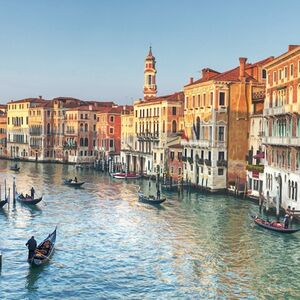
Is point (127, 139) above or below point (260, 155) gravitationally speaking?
above

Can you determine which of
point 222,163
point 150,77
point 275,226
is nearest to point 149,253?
point 275,226

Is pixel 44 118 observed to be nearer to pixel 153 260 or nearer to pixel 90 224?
pixel 90 224

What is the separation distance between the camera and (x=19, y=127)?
263 ft

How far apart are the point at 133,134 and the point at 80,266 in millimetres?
38218

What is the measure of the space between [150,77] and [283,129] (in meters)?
41.5

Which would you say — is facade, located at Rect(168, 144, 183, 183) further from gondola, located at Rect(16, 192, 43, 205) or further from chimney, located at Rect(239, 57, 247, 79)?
gondola, located at Rect(16, 192, 43, 205)

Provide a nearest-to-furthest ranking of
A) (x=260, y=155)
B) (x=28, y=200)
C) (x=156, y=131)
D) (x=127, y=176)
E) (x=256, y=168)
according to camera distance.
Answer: (x=28, y=200) < (x=256, y=168) < (x=260, y=155) < (x=127, y=176) < (x=156, y=131)

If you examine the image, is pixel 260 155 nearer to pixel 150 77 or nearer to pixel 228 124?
pixel 228 124

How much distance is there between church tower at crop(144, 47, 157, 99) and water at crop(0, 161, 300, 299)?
3600 cm

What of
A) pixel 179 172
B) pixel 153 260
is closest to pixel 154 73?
pixel 179 172

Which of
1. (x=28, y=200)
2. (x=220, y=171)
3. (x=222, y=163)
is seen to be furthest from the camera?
(x=220, y=171)

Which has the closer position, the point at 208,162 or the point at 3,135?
the point at 208,162

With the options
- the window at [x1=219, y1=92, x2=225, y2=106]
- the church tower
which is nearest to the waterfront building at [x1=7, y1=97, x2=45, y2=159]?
the church tower

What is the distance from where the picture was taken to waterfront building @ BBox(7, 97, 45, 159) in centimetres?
7781
